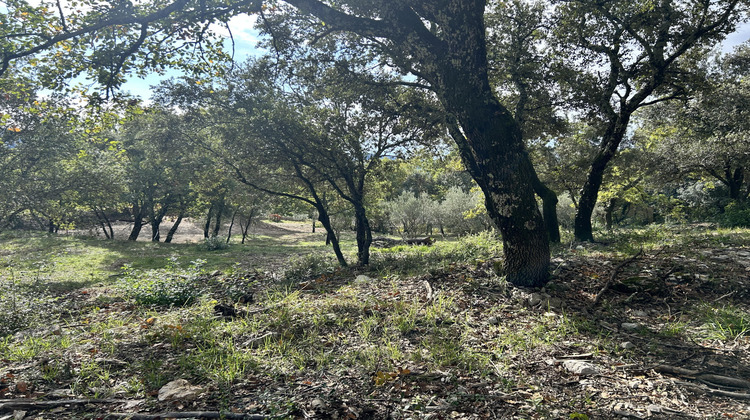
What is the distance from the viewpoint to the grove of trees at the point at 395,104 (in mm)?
4914

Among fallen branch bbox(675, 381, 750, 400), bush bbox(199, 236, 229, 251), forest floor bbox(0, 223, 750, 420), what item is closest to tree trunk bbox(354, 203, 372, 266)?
forest floor bbox(0, 223, 750, 420)

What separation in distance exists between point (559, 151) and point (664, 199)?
54.4ft

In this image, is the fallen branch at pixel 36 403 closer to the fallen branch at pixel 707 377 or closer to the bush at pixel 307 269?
the fallen branch at pixel 707 377

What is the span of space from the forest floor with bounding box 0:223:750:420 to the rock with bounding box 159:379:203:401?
0.05ft

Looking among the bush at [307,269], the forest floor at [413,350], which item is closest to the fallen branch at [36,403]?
the forest floor at [413,350]

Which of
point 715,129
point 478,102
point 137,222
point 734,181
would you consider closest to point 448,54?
point 478,102

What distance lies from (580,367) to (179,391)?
336 cm

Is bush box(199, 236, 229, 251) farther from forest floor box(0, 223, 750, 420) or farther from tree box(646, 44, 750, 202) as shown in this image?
tree box(646, 44, 750, 202)

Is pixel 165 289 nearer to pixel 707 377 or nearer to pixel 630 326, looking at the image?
pixel 630 326

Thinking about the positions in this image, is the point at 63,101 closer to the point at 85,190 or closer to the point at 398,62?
the point at 398,62

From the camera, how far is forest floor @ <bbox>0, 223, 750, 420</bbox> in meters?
2.40

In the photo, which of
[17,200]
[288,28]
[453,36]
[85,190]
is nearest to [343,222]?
[85,190]

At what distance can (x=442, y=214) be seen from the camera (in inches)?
1266

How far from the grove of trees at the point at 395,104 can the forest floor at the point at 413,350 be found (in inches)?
50.4
